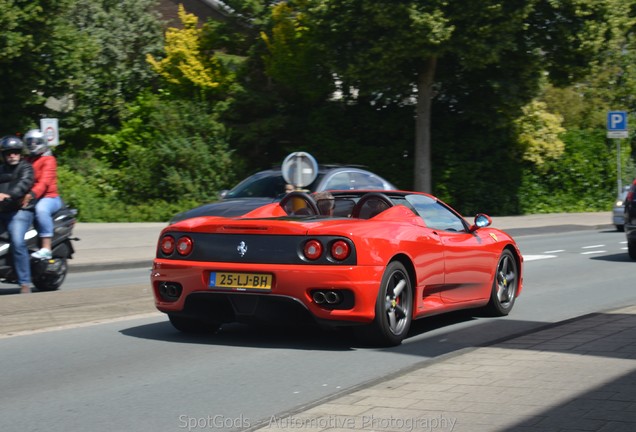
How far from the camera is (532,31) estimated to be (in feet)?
104

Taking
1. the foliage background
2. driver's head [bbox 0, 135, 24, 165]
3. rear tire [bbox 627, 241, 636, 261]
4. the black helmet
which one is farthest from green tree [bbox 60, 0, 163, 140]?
the black helmet

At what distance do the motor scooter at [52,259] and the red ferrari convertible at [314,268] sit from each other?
356cm

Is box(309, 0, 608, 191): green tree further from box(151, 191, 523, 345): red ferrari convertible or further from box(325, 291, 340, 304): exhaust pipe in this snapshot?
box(325, 291, 340, 304): exhaust pipe

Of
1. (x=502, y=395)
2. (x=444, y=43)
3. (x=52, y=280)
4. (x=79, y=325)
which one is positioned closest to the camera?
(x=502, y=395)

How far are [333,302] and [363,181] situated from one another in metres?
10.2

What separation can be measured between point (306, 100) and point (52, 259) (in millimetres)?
23832

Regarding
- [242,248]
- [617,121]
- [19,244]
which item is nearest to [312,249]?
[242,248]

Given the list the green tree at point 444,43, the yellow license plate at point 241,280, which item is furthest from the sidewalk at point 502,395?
the green tree at point 444,43

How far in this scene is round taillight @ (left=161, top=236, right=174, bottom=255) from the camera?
28.3ft

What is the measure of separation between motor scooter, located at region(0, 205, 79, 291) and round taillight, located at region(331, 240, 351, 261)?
5.26 m

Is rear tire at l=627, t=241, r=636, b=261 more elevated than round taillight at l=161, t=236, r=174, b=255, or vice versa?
round taillight at l=161, t=236, r=174, b=255

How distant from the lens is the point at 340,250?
7957 mm

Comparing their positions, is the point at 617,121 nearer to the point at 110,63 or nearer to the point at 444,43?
the point at 444,43

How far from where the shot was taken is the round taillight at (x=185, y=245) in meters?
8.47
